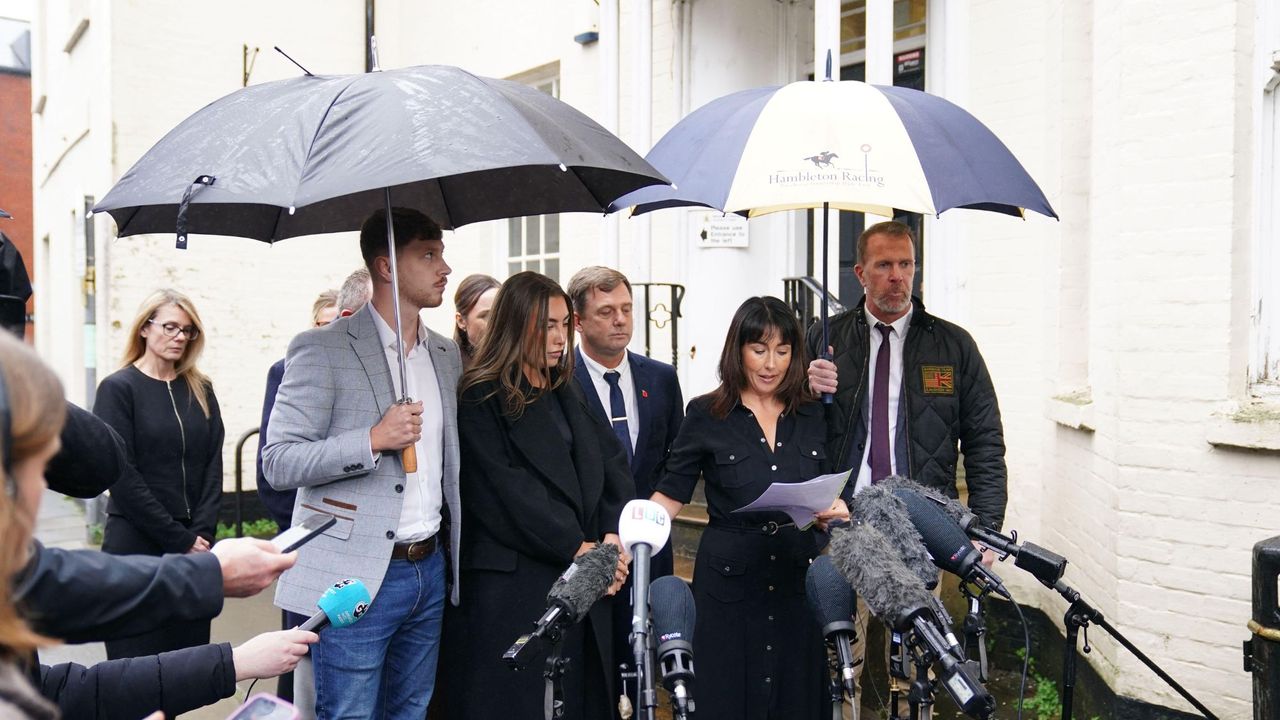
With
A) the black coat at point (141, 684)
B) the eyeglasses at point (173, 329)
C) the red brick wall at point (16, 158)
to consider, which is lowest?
the black coat at point (141, 684)

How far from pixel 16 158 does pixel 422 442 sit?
2766cm

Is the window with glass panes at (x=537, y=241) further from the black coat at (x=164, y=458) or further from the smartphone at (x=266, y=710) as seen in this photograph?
the smartphone at (x=266, y=710)

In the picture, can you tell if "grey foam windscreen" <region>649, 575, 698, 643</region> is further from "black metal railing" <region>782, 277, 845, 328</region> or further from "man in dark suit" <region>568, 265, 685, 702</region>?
"black metal railing" <region>782, 277, 845, 328</region>

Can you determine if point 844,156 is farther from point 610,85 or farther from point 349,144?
point 610,85

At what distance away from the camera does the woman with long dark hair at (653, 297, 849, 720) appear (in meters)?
3.43

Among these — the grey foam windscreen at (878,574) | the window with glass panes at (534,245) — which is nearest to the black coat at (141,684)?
the grey foam windscreen at (878,574)

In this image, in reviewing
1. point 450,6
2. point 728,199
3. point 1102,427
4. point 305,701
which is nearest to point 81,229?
point 450,6

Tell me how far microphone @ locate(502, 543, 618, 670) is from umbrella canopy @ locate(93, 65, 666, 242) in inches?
39.4

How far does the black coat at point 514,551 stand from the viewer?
3236mm

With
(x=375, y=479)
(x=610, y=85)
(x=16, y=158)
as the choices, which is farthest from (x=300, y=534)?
(x=16, y=158)

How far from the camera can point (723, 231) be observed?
6.91 meters

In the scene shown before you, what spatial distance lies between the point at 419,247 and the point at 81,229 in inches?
321

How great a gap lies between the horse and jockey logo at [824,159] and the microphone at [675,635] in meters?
1.46

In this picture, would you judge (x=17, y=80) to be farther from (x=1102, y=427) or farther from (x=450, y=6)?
(x=1102, y=427)
